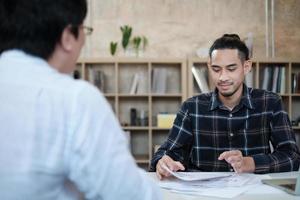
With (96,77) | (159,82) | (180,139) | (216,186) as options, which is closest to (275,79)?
(159,82)

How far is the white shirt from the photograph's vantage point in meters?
0.73

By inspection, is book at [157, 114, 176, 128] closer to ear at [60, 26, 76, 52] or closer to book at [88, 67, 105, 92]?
book at [88, 67, 105, 92]

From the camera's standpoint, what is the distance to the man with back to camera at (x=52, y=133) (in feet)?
2.40

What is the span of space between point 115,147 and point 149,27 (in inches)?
140

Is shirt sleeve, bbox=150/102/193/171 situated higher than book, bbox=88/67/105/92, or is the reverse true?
book, bbox=88/67/105/92

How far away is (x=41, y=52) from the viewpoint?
81cm

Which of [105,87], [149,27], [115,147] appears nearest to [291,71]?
[149,27]

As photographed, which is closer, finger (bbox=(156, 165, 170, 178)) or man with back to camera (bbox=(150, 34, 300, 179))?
finger (bbox=(156, 165, 170, 178))

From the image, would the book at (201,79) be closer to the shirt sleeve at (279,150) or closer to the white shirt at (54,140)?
the shirt sleeve at (279,150)

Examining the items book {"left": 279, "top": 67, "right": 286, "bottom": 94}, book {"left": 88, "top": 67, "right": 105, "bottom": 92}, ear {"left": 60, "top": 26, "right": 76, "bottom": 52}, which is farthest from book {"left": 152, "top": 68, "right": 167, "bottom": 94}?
ear {"left": 60, "top": 26, "right": 76, "bottom": 52}

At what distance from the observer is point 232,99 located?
2.21m

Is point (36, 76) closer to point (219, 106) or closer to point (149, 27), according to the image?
point (219, 106)

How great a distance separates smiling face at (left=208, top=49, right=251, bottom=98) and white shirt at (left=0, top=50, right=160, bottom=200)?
4.98 ft

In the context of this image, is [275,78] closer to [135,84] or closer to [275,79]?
[275,79]
